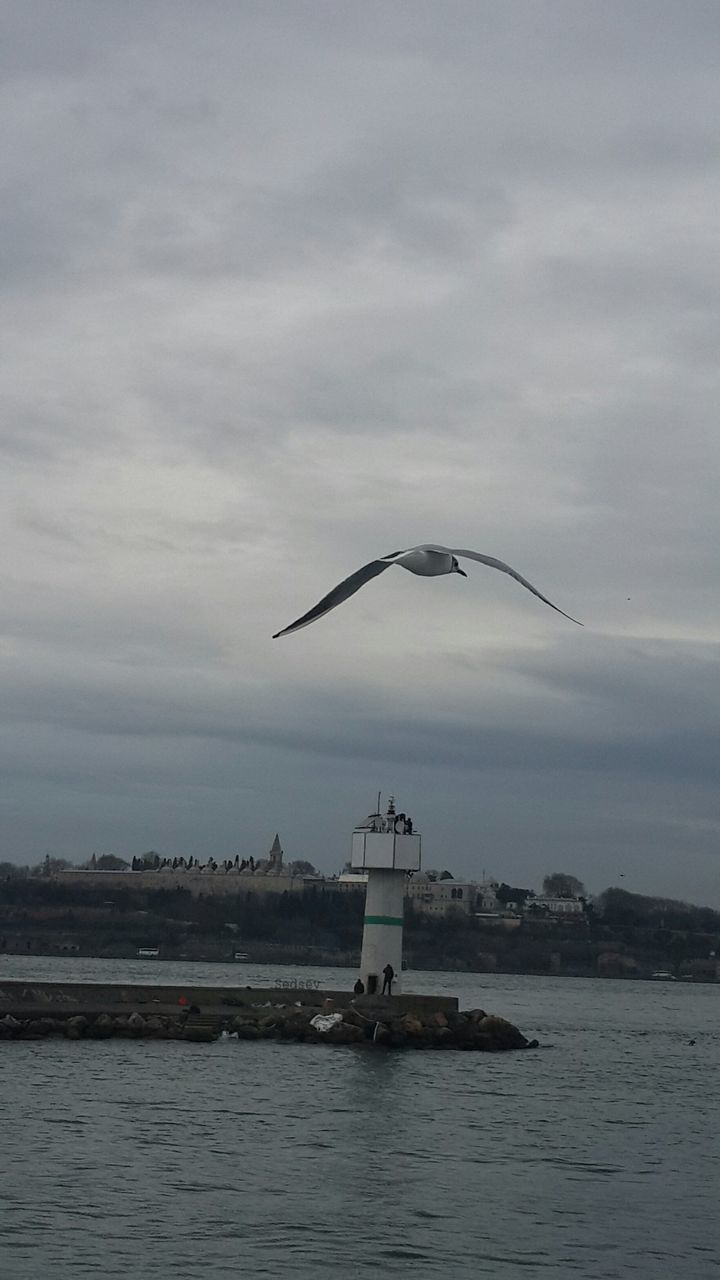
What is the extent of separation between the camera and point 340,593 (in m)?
13.3

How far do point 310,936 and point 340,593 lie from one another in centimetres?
13960

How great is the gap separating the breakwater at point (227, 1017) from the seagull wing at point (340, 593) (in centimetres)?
2184

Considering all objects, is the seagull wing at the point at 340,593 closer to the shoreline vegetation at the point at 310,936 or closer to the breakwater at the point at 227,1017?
the breakwater at the point at 227,1017

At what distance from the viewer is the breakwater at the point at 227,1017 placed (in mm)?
33969

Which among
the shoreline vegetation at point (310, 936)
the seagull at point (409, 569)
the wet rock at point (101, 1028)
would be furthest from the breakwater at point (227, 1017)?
the shoreline vegetation at point (310, 936)

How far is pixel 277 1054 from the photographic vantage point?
108 feet

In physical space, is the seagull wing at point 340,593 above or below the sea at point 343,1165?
above

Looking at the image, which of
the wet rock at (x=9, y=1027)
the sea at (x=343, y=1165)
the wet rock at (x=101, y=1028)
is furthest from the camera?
the wet rock at (x=101, y=1028)

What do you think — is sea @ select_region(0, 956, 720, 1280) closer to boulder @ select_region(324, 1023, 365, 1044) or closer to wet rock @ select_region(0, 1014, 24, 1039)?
boulder @ select_region(324, 1023, 365, 1044)

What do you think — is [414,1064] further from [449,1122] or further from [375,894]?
[449,1122]

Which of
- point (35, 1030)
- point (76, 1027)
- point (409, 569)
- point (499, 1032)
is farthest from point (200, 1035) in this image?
point (409, 569)

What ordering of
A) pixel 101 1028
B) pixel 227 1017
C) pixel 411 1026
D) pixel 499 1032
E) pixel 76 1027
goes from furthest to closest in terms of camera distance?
pixel 499 1032 < pixel 227 1017 < pixel 411 1026 < pixel 101 1028 < pixel 76 1027

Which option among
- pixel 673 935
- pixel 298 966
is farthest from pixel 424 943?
pixel 673 935

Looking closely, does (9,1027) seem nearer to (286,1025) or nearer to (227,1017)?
(227,1017)
